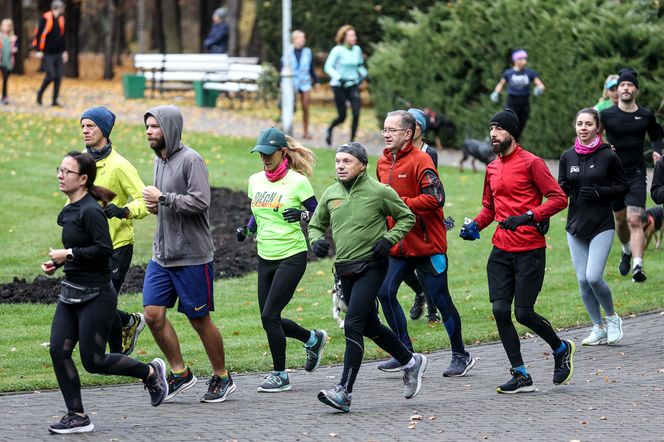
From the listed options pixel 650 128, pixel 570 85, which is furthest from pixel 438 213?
pixel 570 85

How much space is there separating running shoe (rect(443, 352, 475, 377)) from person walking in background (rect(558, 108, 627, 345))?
→ 1400mm

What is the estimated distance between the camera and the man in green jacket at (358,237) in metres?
8.41

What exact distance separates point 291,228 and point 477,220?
135 centimetres

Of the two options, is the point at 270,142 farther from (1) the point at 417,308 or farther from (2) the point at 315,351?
(1) the point at 417,308

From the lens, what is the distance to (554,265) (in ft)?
49.0

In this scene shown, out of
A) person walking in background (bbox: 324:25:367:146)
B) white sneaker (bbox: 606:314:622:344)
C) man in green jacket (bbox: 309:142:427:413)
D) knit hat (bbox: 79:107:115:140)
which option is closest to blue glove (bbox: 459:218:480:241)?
man in green jacket (bbox: 309:142:427:413)

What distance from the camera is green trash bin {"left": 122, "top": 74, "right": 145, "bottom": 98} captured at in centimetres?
3300

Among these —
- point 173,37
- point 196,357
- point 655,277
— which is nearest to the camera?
point 196,357

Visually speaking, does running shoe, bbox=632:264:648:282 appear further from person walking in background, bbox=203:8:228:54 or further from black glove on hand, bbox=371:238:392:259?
person walking in background, bbox=203:8:228:54

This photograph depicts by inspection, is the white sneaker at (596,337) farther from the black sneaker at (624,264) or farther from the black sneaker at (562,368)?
the black sneaker at (624,264)

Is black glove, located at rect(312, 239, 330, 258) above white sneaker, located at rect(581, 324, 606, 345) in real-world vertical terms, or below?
above

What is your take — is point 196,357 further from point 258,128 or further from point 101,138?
point 258,128

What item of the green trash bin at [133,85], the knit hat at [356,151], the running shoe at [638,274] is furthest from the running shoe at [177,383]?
the green trash bin at [133,85]

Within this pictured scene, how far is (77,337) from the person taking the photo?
7930mm
